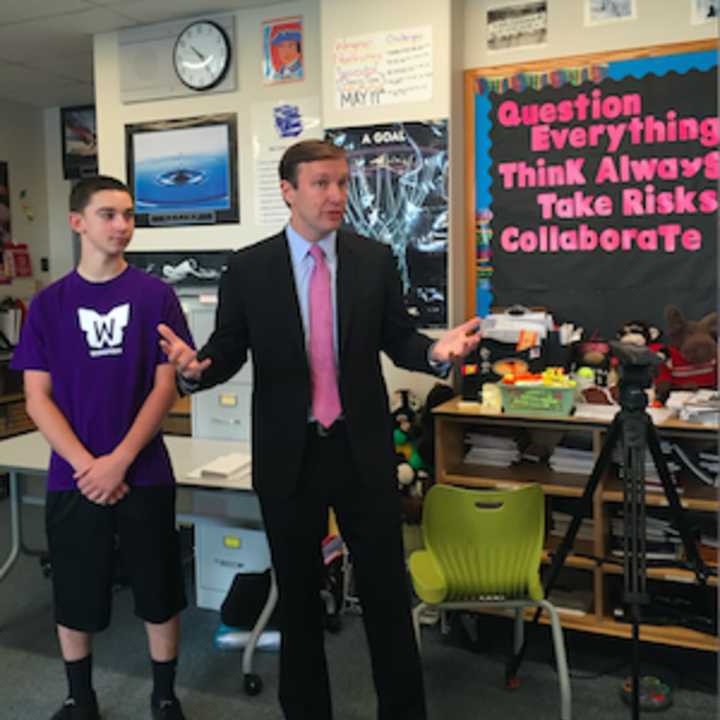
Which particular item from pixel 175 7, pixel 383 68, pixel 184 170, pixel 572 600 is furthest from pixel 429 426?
pixel 175 7

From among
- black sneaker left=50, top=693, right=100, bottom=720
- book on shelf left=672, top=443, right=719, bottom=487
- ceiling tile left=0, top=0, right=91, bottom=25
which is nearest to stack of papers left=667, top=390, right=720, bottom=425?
book on shelf left=672, top=443, right=719, bottom=487

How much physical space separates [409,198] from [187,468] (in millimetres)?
1460

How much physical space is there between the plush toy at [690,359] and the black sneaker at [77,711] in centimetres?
214

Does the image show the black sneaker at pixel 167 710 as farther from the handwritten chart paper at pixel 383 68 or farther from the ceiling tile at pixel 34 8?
the ceiling tile at pixel 34 8

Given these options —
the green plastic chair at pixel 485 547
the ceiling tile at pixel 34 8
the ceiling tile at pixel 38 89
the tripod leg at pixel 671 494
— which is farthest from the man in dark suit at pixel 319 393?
the ceiling tile at pixel 38 89

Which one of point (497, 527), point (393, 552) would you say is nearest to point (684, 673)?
point (497, 527)

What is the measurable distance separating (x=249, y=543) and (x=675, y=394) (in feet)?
5.55

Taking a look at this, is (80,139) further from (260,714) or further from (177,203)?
(260,714)

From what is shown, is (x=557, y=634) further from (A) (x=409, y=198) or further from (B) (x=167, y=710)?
(A) (x=409, y=198)

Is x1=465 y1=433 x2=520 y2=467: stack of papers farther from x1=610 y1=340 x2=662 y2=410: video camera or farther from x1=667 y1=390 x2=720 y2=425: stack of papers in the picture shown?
x1=610 y1=340 x2=662 y2=410: video camera

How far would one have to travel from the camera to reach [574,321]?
3146mm

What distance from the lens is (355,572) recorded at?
1.91 meters

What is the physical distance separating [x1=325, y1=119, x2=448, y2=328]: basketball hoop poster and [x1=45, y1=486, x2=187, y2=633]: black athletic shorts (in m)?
1.55

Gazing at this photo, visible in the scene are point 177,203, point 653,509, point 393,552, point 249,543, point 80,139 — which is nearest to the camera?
point 393,552
